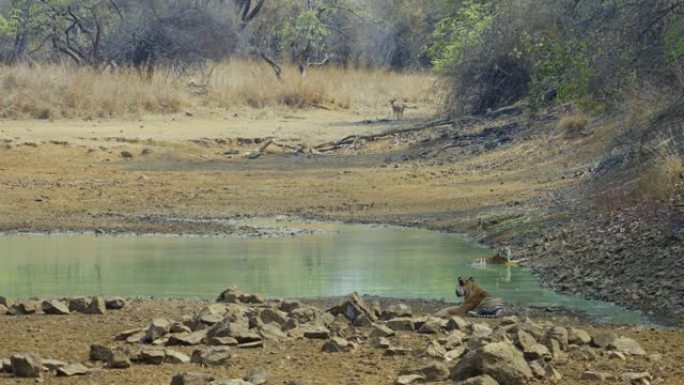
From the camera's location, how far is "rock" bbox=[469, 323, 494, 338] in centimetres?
855

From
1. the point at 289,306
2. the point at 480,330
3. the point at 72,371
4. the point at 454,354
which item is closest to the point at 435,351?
the point at 454,354

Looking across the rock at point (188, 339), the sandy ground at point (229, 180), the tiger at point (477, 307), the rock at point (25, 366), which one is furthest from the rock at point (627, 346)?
the rock at point (25, 366)

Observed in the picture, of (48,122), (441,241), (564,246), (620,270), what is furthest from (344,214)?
(48,122)

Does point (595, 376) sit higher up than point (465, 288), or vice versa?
→ point (465, 288)

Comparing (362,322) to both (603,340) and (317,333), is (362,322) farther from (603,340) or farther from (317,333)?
(603,340)

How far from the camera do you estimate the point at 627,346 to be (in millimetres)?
8328

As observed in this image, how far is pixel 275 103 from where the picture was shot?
36312 millimetres

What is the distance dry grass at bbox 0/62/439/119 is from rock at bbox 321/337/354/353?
22.8 metres

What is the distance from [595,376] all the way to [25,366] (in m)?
3.03

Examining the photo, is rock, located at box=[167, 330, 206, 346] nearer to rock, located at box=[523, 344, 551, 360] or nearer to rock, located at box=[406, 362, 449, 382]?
rock, located at box=[406, 362, 449, 382]

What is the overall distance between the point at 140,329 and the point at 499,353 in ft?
8.81

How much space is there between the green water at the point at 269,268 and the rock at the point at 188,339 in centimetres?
357

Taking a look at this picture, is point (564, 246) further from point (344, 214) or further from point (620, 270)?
point (344, 214)

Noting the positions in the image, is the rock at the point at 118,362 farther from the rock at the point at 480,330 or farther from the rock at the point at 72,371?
the rock at the point at 480,330
